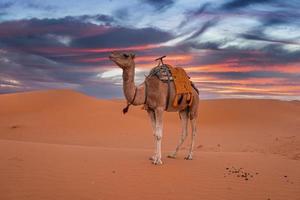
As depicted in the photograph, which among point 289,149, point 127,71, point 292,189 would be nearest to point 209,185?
point 292,189

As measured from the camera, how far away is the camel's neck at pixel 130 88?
968 centimetres

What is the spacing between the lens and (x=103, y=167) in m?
9.48

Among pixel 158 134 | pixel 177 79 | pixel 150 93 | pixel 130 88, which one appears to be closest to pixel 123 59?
pixel 130 88

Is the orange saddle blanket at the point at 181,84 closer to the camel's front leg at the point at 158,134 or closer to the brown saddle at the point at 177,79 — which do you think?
Result: the brown saddle at the point at 177,79

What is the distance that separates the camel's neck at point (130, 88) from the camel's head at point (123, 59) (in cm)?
15

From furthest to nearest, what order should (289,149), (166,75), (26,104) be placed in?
1. (26,104)
2. (289,149)
3. (166,75)

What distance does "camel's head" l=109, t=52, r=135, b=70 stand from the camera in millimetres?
9370

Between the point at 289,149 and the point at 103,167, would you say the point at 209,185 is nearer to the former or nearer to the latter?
the point at 103,167

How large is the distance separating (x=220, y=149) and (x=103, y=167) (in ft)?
36.3

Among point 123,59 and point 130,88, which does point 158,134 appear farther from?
point 123,59

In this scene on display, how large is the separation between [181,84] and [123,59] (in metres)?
2.24

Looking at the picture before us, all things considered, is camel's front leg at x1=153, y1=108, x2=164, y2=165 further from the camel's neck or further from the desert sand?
the camel's neck

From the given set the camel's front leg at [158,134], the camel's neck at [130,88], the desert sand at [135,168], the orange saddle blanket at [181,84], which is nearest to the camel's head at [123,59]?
the camel's neck at [130,88]

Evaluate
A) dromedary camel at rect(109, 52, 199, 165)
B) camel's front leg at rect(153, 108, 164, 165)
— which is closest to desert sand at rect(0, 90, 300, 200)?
camel's front leg at rect(153, 108, 164, 165)
